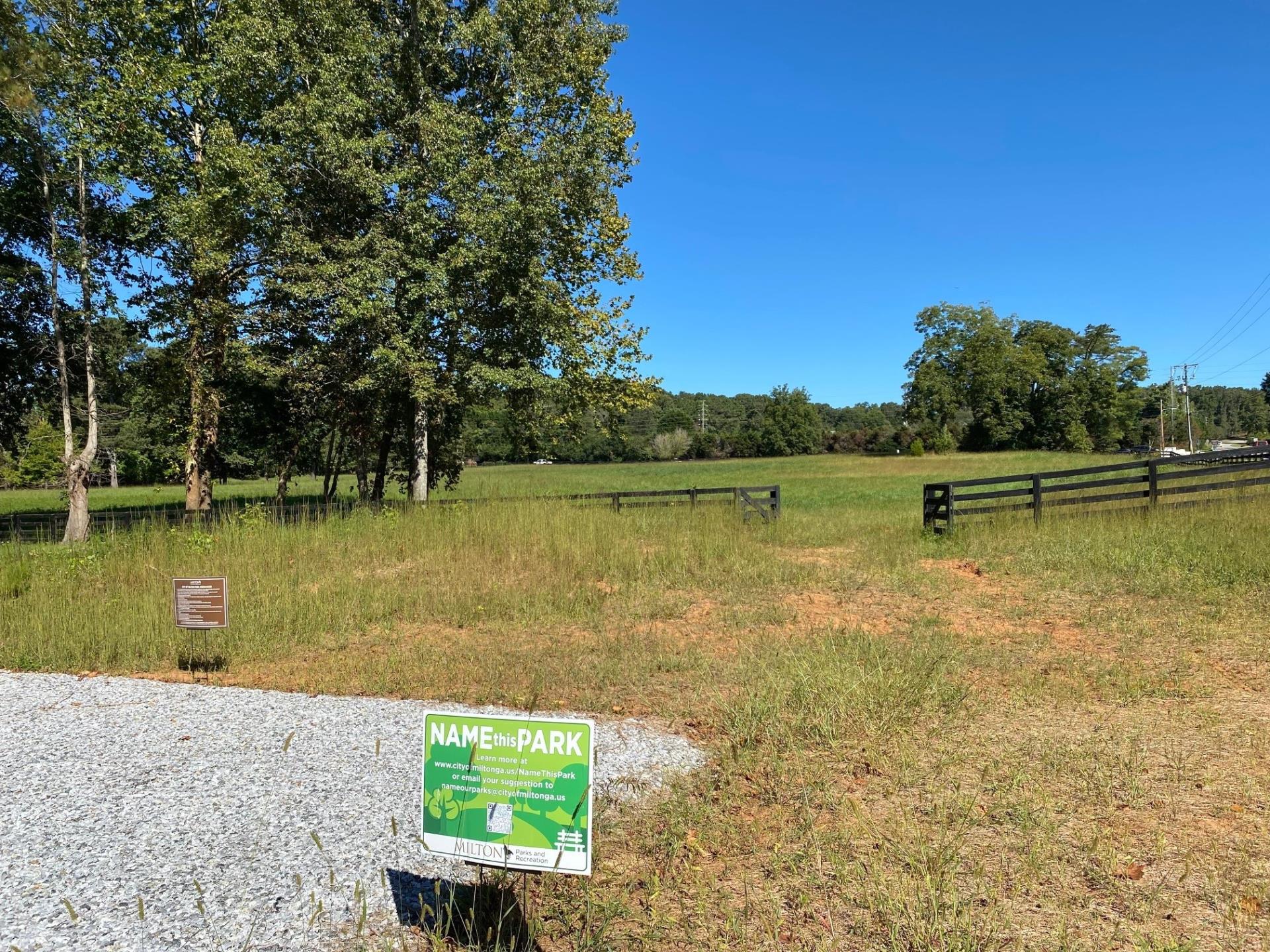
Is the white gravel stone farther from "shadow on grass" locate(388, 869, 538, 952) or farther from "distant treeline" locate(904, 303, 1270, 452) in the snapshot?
"distant treeline" locate(904, 303, 1270, 452)

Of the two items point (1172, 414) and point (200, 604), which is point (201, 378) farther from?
point (1172, 414)

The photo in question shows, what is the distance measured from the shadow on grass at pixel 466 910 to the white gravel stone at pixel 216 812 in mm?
57

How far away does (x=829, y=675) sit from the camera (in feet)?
16.9

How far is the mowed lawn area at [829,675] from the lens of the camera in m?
2.70

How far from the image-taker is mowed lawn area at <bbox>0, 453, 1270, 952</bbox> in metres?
2.70

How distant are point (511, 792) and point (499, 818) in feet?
0.31

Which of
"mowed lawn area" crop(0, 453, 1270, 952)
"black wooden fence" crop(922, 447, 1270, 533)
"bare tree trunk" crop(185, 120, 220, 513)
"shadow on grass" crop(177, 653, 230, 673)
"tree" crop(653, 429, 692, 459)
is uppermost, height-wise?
"tree" crop(653, 429, 692, 459)

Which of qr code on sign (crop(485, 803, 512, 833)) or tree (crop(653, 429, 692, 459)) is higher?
tree (crop(653, 429, 692, 459))

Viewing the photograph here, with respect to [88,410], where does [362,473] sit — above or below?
below

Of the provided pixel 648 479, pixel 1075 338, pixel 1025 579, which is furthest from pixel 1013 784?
pixel 1075 338

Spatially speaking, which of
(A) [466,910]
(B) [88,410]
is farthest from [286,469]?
(A) [466,910]

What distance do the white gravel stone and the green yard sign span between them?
867mm

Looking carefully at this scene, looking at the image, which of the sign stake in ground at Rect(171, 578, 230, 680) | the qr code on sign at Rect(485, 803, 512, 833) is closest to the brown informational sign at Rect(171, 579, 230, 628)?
the sign stake in ground at Rect(171, 578, 230, 680)

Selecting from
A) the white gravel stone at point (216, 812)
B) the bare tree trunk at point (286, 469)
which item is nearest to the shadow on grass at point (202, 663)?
the white gravel stone at point (216, 812)
